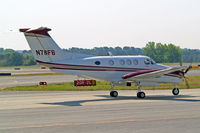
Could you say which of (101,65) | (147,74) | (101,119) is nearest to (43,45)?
(101,65)

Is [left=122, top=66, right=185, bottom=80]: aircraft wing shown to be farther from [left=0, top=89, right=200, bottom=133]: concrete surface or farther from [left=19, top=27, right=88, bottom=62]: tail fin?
[left=0, top=89, right=200, bottom=133]: concrete surface

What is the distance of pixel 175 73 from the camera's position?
3000 cm

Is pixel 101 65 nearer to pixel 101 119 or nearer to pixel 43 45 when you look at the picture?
pixel 43 45

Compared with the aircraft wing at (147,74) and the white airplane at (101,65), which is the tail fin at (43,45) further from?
the aircraft wing at (147,74)

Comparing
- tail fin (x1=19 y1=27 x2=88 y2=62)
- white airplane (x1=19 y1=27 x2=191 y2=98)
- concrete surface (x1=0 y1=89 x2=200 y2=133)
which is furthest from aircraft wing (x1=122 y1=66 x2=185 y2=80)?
concrete surface (x1=0 y1=89 x2=200 y2=133)

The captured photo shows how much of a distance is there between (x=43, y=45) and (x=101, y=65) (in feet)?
17.8

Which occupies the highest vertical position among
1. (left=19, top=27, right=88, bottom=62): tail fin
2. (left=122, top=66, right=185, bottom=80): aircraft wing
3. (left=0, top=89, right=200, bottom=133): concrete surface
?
(left=19, top=27, right=88, bottom=62): tail fin

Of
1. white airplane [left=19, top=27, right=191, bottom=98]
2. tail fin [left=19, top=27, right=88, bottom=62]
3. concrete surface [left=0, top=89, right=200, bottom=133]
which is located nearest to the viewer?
concrete surface [left=0, top=89, right=200, bottom=133]

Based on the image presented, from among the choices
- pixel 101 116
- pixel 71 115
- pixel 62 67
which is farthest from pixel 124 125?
pixel 62 67

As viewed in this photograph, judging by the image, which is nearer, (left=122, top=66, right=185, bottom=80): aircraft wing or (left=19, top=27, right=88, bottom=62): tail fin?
(left=19, top=27, right=88, bottom=62): tail fin

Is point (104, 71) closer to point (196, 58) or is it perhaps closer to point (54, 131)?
point (54, 131)

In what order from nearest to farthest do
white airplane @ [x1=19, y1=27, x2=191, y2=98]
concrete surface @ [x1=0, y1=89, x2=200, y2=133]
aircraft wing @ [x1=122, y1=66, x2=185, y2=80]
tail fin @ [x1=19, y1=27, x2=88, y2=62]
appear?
concrete surface @ [x1=0, y1=89, x2=200, y2=133] < tail fin @ [x1=19, y1=27, x2=88, y2=62] < white airplane @ [x1=19, y1=27, x2=191, y2=98] < aircraft wing @ [x1=122, y1=66, x2=185, y2=80]

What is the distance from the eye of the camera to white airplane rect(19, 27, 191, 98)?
26109 mm

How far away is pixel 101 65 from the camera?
28.5 metres
